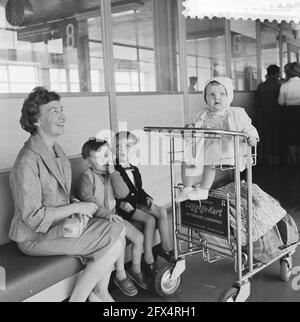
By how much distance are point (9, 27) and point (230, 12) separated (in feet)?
5.94

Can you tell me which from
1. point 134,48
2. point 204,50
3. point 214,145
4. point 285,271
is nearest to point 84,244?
point 214,145

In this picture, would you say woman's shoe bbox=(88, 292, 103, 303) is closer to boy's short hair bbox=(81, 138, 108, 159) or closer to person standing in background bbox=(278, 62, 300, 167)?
boy's short hair bbox=(81, 138, 108, 159)

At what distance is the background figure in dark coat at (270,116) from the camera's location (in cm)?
598

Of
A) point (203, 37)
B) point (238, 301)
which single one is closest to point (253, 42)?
point (203, 37)

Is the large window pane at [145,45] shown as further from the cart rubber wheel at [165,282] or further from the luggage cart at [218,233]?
the cart rubber wheel at [165,282]

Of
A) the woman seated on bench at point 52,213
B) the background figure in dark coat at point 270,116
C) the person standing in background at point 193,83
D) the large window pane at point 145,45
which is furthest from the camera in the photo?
the background figure in dark coat at point 270,116

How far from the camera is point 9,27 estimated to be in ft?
8.79

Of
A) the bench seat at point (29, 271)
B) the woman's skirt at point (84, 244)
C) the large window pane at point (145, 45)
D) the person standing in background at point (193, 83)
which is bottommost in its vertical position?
the bench seat at point (29, 271)

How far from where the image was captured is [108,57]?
3305 mm

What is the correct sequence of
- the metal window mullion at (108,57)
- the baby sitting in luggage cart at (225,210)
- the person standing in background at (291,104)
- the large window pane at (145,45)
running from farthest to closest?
the person standing in background at (291,104), the large window pane at (145,45), the metal window mullion at (108,57), the baby sitting in luggage cart at (225,210)

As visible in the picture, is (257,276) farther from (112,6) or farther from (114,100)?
(112,6)

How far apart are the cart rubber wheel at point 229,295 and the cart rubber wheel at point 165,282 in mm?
392

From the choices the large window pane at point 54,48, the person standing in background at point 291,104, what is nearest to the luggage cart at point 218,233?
the large window pane at point 54,48

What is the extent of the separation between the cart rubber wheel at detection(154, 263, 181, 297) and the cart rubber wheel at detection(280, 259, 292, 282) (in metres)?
0.70
